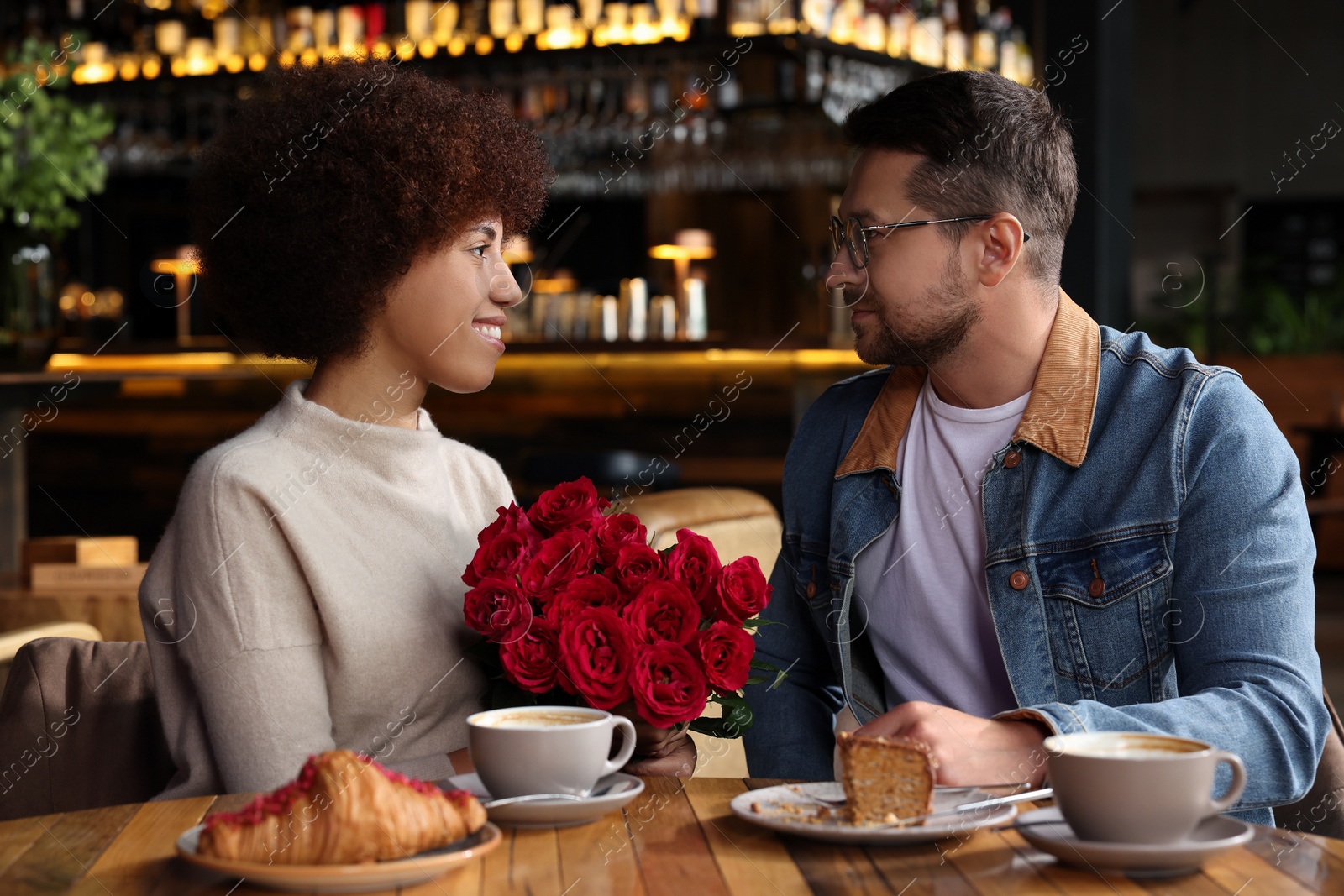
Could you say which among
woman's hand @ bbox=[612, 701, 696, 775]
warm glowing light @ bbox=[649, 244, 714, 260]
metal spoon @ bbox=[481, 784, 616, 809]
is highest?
warm glowing light @ bbox=[649, 244, 714, 260]

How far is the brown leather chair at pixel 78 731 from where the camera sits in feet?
4.59

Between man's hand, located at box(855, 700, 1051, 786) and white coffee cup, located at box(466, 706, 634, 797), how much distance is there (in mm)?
269

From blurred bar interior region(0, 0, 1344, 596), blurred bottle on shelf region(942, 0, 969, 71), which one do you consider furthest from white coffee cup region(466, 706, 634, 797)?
blurred bottle on shelf region(942, 0, 969, 71)

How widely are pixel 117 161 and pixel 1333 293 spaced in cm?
→ 669

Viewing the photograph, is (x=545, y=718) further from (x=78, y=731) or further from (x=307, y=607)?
(x=78, y=731)

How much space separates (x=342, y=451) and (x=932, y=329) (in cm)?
75

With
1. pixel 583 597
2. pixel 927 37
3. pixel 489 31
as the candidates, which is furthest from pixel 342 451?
pixel 927 37

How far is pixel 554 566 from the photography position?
115 cm

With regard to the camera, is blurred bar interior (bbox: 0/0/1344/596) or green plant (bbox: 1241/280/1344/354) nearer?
blurred bar interior (bbox: 0/0/1344/596)

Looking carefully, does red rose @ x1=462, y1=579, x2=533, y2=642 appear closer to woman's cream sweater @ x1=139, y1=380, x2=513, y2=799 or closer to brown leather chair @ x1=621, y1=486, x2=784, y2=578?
woman's cream sweater @ x1=139, y1=380, x2=513, y2=799

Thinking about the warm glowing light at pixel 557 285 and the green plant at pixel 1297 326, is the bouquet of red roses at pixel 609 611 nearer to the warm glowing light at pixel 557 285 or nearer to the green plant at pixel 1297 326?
the warm glowing light at pixel 557 285

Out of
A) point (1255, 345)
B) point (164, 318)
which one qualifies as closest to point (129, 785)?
point (1255, 345)

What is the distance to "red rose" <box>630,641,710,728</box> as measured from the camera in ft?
3.53

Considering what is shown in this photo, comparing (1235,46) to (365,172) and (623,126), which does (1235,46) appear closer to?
(623,126)
